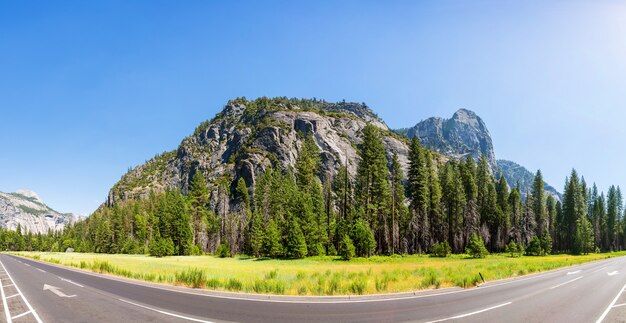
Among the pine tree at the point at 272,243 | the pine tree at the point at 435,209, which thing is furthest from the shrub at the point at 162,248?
the pine tree at the point at 435,209

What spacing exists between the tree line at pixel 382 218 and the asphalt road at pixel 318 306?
28.8 meters

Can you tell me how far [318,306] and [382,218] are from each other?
42.2 metres

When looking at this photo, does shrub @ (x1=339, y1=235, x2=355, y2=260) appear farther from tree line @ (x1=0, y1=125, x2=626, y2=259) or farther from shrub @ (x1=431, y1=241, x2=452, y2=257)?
shrub @ (x1=431, y1=241, x2=452, y2=257)

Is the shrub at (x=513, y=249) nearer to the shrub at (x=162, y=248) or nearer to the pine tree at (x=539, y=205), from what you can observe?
the pine tree at (x=539, y=205)

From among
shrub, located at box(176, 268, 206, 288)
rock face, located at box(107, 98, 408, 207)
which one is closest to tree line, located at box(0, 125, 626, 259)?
shrub, located at box(176, 268, 206, 288)

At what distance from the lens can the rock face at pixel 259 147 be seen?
4915 inches

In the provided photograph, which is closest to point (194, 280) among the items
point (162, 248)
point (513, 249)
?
point (162, 248)

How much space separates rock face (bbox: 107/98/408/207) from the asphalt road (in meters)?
84.0

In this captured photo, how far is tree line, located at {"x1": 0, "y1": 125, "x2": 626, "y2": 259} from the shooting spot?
174 feet

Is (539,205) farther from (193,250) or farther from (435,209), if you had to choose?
(193,250)

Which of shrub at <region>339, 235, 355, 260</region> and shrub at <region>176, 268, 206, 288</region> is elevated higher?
shrub at <region>176, 268, 206, 288</region>

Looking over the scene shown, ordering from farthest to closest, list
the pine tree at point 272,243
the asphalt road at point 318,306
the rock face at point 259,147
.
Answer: the rock face at point 259,147 < the pine tree at point 272,243 < the asphalt road at point 318,306

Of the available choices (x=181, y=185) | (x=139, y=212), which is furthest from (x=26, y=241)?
(x=139, y=212)

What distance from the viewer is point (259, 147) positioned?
132 m
